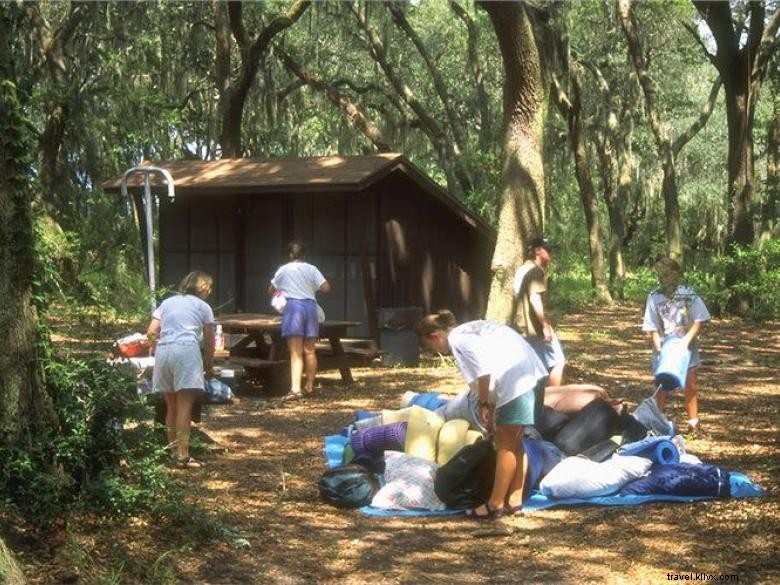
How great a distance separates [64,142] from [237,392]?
14.9 meters

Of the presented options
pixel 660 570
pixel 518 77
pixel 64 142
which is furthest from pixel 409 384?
pixel 64 142

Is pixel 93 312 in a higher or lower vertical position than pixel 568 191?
lower

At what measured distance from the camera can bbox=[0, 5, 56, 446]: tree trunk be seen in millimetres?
6859

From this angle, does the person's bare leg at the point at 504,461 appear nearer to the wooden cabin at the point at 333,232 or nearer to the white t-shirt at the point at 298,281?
the white t-shirt at the point at 298,281

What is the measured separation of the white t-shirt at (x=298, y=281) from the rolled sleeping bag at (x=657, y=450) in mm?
5986

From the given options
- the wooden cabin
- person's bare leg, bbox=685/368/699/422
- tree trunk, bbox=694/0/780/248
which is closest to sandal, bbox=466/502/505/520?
person's bare leg, bbox=685/368/699/422

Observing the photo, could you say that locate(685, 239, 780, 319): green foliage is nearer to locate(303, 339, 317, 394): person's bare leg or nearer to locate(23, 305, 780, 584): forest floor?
locate(23, 305, 780, 584): forest floor

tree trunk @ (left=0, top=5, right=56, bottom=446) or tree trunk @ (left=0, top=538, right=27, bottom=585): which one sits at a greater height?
tree trunk @ (left=0, top=5, right=56, bottom=446)

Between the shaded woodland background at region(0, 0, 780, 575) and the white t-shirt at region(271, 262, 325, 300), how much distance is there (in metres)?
1.85

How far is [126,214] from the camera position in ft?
87.3

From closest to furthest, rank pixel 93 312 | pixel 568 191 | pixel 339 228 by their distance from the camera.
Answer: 1. pixel 93 312
2. pixel 339 228
3. pixel 568 191

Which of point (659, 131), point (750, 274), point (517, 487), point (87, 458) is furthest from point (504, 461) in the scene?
point (659, 131)

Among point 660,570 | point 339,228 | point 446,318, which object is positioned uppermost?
point 339,228

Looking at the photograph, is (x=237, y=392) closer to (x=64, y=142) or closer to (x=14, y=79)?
(x=14, y=79)
